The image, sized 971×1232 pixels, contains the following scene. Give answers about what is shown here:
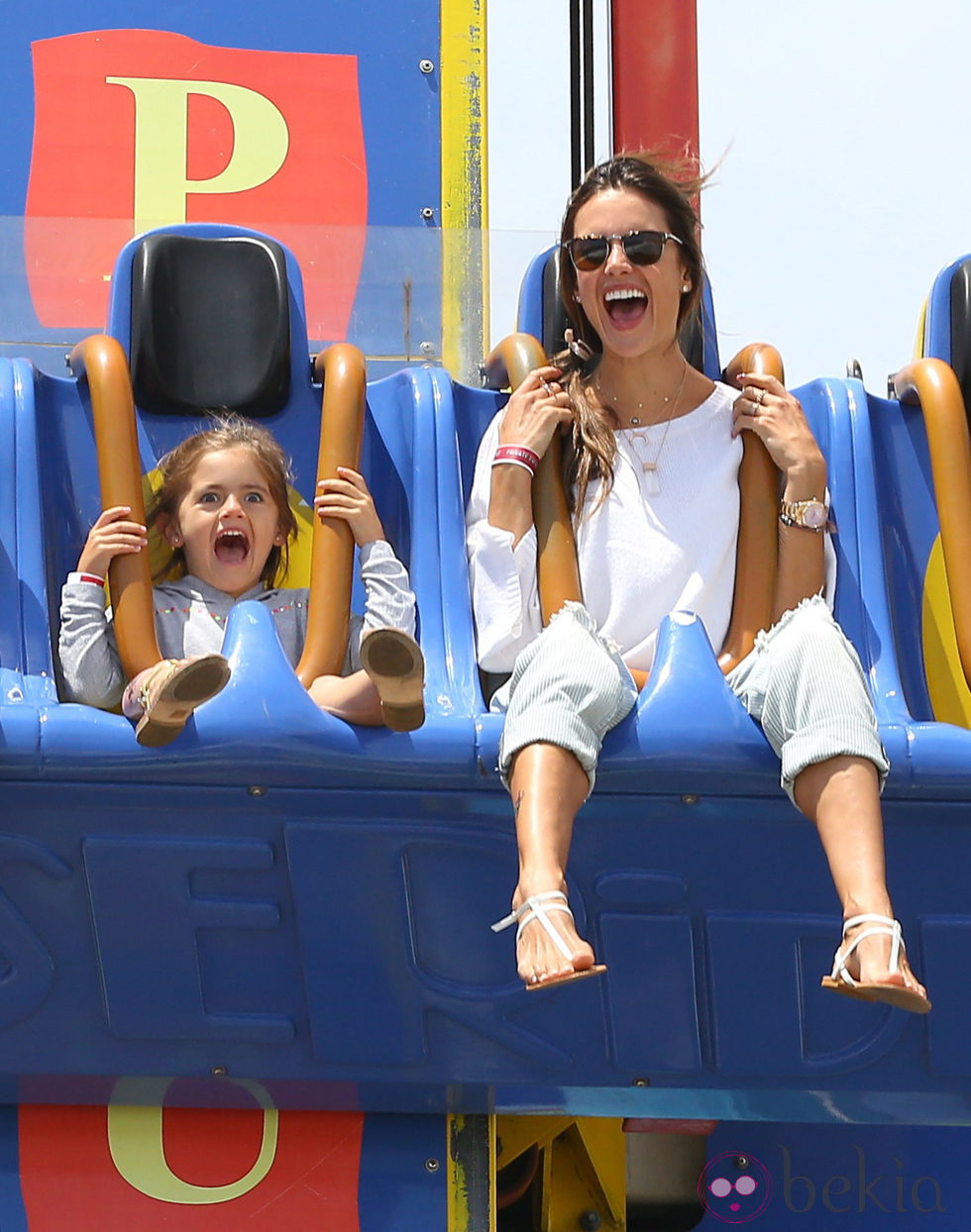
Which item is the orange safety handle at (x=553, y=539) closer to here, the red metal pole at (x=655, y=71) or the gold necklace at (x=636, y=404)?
the gold necklace at (x=636, y=404)

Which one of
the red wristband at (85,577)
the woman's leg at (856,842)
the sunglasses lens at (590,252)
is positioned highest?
the sunglasses lens at (590,252)

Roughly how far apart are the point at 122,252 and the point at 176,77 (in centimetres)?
103

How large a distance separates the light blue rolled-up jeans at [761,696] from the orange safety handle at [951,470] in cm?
36

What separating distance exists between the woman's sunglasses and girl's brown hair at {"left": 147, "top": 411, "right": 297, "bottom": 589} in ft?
1.64

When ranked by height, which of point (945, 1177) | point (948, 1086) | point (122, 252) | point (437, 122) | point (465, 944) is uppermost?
point (437, 122)

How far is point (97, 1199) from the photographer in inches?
88.2

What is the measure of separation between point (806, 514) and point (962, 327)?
0.52 m

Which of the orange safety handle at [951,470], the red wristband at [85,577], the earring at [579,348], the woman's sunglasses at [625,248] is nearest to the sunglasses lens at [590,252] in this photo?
the woman's sunglasses at [625,248]

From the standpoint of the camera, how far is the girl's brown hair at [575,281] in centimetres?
232

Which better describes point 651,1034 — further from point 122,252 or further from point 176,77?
point 176,77

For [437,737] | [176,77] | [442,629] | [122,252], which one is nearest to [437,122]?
[176,77]

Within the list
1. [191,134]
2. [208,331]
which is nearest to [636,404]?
[208,331]

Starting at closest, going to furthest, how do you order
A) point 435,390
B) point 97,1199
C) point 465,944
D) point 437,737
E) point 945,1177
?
point 437,737 < point 465,944 < point 97,1199 < point 435,390 < point 945,1177

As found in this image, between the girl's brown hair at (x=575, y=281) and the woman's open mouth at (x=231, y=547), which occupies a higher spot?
the girl's brown hair at (x=575, y=281)
